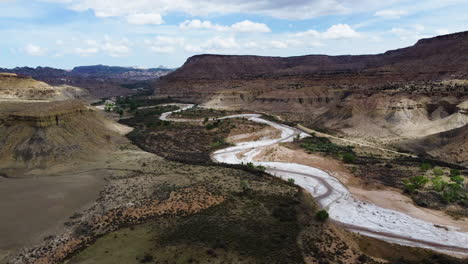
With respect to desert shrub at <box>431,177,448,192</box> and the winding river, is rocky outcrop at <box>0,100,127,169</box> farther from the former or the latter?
desert shrub at <box>431,177,448,192</box>

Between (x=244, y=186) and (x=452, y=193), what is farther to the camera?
(x=244, y=186)

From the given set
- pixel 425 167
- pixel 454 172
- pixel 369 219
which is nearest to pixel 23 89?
pixel 369 219

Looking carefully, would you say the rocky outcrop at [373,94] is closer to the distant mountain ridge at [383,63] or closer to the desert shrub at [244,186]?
the distant mountain ridge at [383,63]

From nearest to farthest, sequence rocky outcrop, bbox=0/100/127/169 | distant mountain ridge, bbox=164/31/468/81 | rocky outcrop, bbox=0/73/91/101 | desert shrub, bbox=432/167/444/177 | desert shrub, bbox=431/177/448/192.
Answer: desert shrub, bbox=431/177/448/192
desert shrub, bbox=432/167/444/177
rocky outcrop, bbox=0/100/127/169
distant mountain ridge, bbox=164/31/468/81
rocky outcrop, bbox=0/73/91/101

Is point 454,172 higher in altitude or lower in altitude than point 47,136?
lower

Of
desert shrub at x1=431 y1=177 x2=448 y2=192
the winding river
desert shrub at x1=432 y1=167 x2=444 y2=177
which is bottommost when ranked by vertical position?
the winding river

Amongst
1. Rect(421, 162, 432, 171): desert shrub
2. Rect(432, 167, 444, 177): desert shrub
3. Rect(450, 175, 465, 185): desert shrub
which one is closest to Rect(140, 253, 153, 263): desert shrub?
Rect(450, 175, 465, 185): desert shrub

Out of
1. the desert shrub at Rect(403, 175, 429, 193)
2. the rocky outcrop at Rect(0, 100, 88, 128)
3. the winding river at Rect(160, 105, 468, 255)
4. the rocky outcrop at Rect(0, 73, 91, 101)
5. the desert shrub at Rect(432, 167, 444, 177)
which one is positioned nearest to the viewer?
the winding river at Rect(160, 105, 468, 255)

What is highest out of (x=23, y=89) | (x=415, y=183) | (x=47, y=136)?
(x=23, y=89)

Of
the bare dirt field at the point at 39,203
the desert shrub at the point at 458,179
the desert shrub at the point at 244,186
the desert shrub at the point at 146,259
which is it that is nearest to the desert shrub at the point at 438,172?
the desert shrub at the point at 458,179

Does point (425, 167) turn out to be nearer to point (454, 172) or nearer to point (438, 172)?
point (438, 172)

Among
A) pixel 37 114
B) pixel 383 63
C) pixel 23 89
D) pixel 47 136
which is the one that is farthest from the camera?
pixel 383 63

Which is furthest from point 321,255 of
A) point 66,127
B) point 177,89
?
point 177,89
